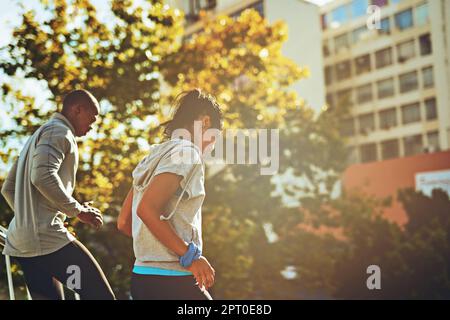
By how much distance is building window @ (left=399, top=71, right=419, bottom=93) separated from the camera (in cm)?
3556

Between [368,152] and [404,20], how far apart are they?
27.3 ft

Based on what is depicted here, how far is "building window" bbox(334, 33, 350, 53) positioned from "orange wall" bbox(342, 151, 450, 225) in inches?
697

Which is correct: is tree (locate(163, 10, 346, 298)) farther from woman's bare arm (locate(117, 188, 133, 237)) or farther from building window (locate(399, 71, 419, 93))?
building window (locate(399, 71, 419, 93))

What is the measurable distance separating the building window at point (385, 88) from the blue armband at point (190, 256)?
3691 cm

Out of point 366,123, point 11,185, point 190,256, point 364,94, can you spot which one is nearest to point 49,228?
point 11,185

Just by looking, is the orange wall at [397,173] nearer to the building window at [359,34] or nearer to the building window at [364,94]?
the building window at [364,94]

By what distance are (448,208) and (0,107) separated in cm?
823

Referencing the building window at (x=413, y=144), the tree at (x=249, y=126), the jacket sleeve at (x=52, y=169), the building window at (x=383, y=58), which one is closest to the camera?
the jacket sleeve at (x=52, y=169)

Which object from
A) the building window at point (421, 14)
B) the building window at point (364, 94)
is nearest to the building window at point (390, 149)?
the building window at point (364, 94)

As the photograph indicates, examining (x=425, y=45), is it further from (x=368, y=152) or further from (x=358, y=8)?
(x=368, y=152)

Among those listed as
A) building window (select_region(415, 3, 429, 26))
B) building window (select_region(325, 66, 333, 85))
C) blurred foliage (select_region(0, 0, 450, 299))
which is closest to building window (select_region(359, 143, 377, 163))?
building window (select_region(325, 66, 333, 85))

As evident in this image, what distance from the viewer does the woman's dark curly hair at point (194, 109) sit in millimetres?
2072
